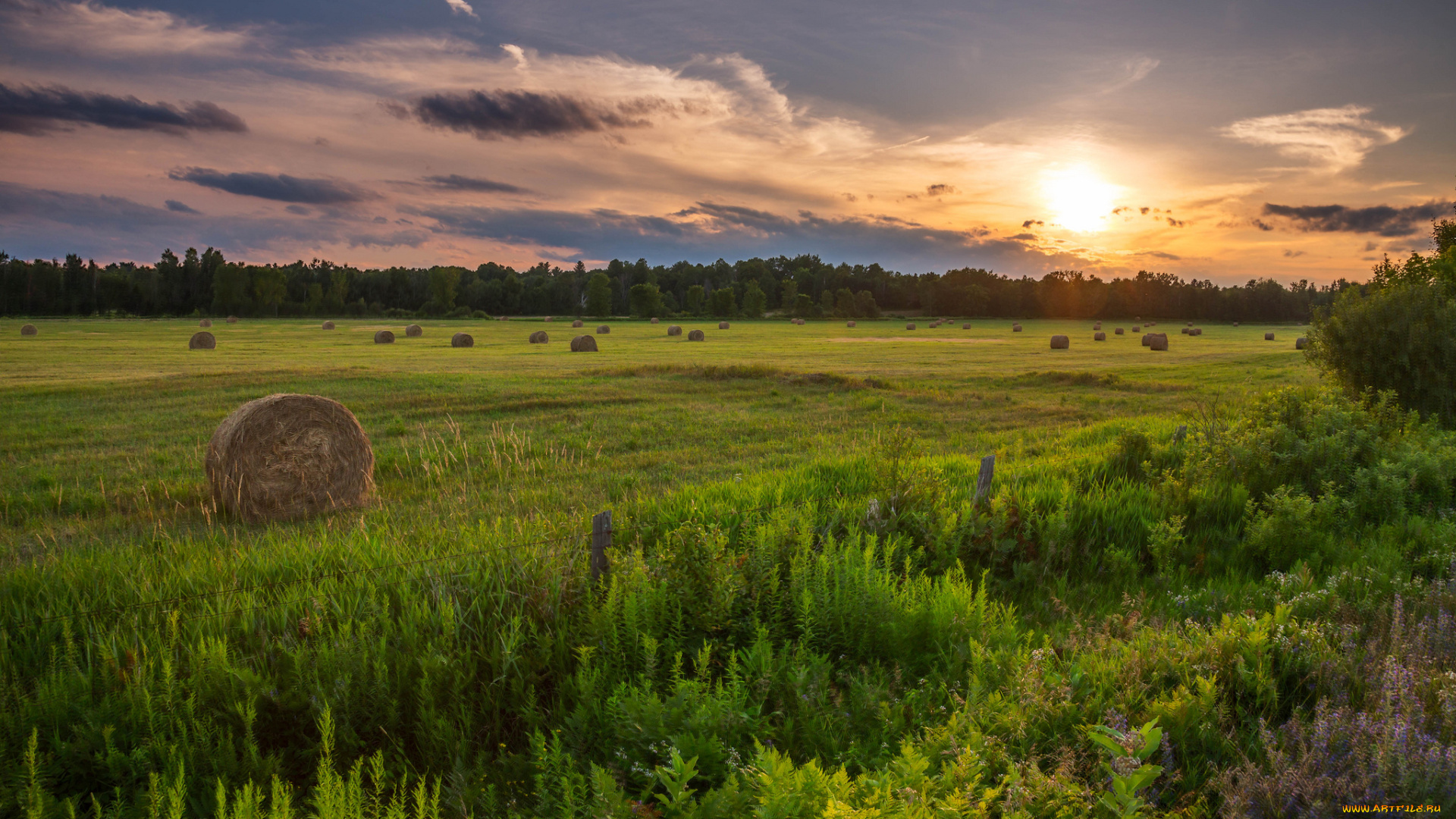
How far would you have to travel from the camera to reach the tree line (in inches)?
4946

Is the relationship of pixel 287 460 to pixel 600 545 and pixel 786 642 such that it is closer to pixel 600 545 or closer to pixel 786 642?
pixel 600 545

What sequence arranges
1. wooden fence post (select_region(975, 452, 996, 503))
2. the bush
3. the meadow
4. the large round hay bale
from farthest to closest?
the bush, the large round hay bale, wooden fence post (select_region(975, 452, 996, 503)), the meadow

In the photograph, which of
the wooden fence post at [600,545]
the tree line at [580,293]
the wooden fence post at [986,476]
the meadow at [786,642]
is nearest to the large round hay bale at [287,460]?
the meadow at [786,642]

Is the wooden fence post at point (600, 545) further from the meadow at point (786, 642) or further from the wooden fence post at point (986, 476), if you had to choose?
the wooden fence post at point (986, 476)

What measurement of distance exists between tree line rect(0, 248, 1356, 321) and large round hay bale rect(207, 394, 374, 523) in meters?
117

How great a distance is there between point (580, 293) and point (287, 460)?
151m

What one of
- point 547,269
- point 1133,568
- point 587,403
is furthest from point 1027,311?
point 1133,568

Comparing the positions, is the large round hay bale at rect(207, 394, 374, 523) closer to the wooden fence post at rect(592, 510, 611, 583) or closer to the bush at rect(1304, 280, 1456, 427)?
the wooden fence post at rect(592, 510, 611, 583)

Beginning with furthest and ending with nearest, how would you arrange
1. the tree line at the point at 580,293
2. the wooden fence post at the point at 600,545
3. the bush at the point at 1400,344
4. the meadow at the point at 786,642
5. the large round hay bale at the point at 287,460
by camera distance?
the tree line at the point at 580,293
the bush at the point at 1400,344
the large round hay bale at the point at 287,460
the wooden fence post at the point at 600,545
the meadow at the point at 786,642

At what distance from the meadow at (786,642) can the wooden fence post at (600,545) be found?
0.16 metres

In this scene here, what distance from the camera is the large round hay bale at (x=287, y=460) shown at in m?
11.2

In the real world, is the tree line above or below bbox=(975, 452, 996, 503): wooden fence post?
above

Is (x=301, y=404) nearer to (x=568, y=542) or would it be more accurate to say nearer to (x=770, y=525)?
(x=568, y=542)

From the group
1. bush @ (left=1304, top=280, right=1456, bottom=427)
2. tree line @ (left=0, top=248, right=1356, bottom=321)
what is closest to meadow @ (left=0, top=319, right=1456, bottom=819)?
bush @ (left=1304, top=280, right=1456, bottom=427)
